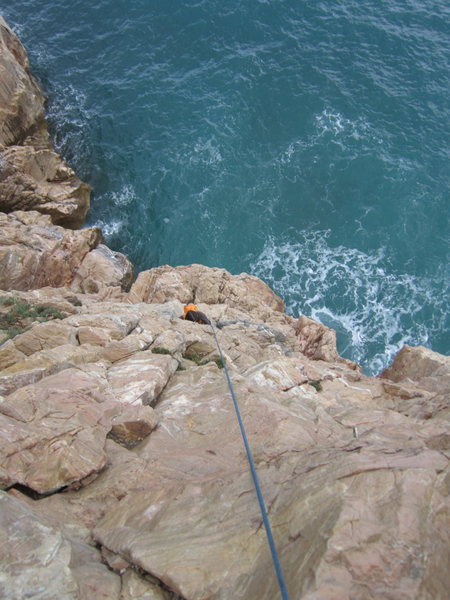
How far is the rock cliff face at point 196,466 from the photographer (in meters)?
9.82

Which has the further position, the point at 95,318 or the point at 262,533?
the point at 95,318

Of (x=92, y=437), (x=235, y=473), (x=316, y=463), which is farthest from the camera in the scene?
(x=92, y=437)

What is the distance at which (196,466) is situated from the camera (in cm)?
1515

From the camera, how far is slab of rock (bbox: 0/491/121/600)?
9.66 meters

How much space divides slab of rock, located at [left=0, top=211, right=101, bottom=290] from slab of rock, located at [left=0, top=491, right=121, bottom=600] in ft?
87.8

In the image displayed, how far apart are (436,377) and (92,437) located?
21.6 m

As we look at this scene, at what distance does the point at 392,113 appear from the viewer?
51.3 m

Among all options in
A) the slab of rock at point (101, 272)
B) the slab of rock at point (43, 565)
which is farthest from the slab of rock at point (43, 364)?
the slab of rock at point (101, 272)

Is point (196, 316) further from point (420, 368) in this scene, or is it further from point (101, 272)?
point (420, 368)

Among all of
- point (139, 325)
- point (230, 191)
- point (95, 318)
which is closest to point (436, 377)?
point (139, 325)

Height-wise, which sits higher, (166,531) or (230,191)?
(166,531)

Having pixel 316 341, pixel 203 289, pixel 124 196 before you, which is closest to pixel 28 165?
pixel 124 196

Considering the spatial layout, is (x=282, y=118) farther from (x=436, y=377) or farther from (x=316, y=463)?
(x=316, y=463)

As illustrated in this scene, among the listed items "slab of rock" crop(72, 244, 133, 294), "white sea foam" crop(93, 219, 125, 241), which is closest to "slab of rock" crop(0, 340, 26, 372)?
"slab of rock" crop(72, 244, 133, 294)
